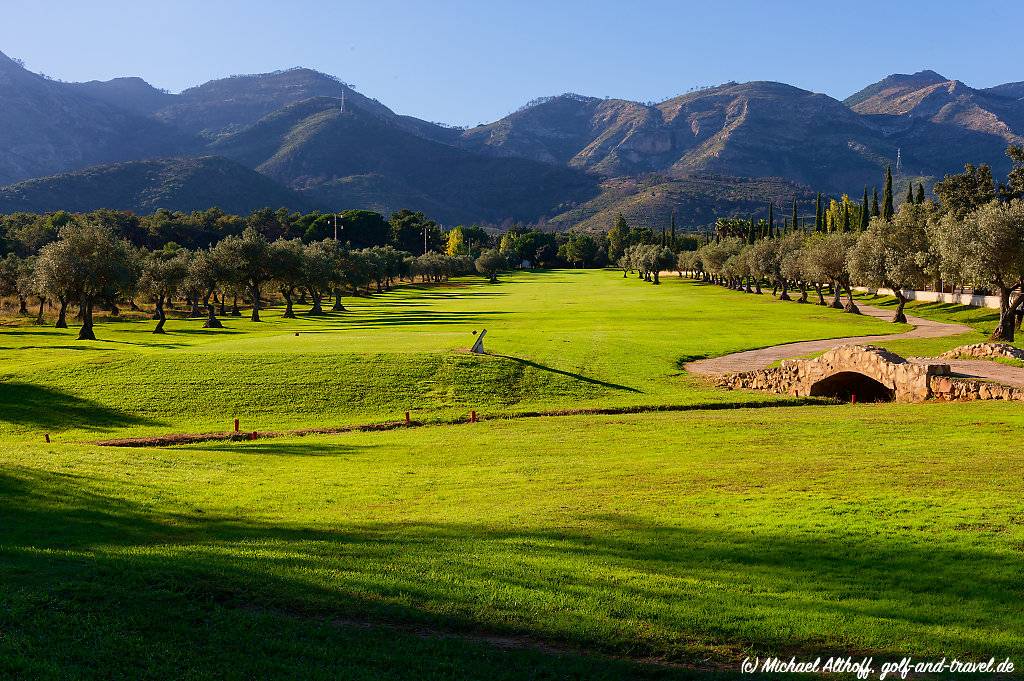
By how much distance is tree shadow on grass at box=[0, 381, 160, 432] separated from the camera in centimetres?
3406

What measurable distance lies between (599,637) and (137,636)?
19.5ft

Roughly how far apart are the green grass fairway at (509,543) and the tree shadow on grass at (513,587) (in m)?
0.06

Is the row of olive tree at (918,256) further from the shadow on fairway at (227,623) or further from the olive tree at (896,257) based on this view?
the shadow on fairway at (227,623)

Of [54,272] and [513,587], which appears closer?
[513,587]

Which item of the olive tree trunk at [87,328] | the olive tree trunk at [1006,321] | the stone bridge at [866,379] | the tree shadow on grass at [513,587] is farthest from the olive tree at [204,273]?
the olive tree trunk at [1006,321]

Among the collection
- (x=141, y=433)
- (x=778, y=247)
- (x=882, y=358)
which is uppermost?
(x=778, y=247)

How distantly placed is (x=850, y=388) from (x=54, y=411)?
131 feet

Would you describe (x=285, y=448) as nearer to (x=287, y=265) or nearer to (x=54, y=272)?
(x=54, y=272)

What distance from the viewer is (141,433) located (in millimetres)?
33000

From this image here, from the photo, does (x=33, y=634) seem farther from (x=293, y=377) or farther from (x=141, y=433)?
(x=293, y=377)

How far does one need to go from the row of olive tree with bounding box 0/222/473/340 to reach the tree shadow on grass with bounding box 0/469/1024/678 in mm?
A: 57780

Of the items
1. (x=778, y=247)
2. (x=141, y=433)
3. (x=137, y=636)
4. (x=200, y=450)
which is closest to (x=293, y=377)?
(x=141, y=433)

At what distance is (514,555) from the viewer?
13648 millimetres

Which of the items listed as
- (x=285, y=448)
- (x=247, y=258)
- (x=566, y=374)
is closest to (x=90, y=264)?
(x=247, y=258)
